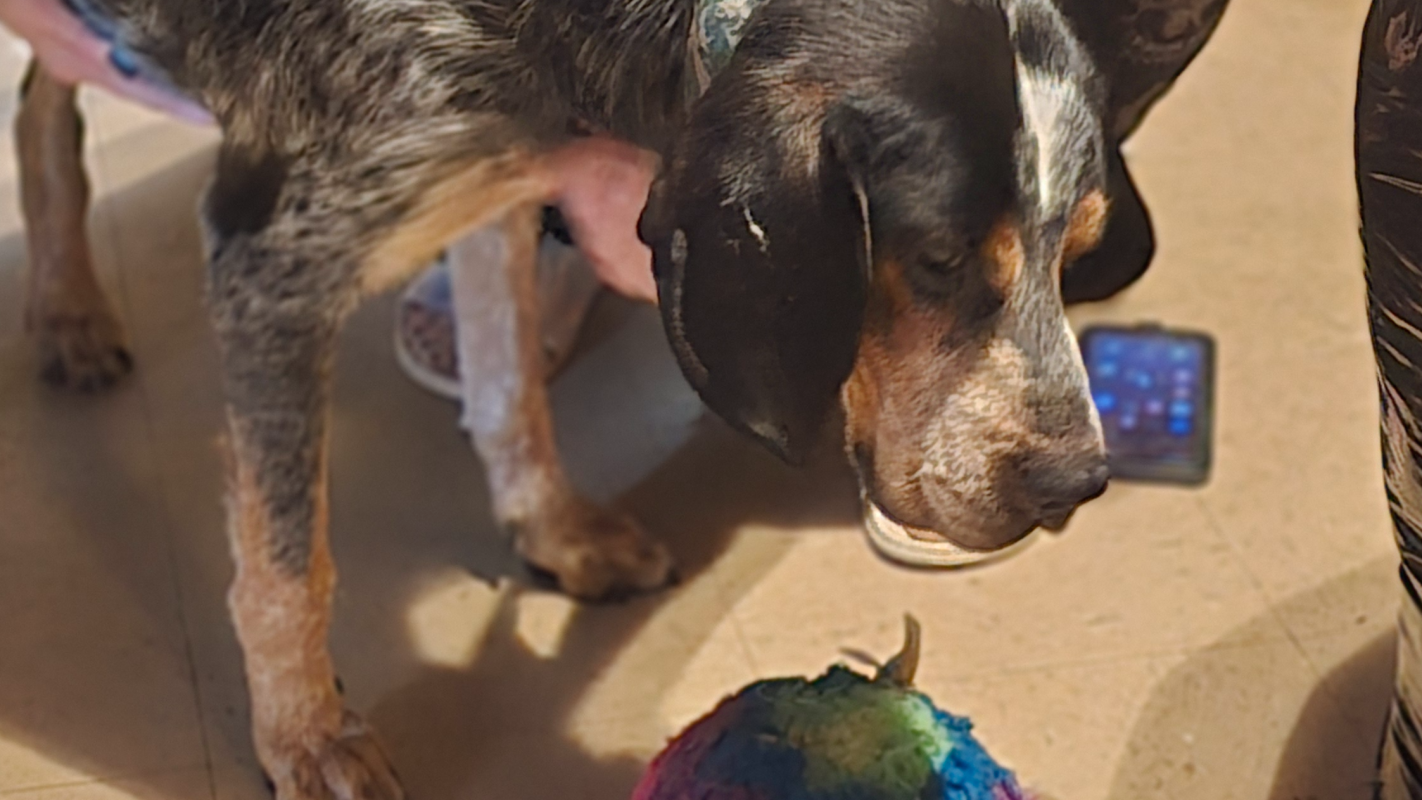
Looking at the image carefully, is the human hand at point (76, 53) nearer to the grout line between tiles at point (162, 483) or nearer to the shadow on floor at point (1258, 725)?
the grout line between tiles at point (162, 483)

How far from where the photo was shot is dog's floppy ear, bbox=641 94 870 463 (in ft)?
2.87

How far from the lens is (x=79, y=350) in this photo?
1.69 m

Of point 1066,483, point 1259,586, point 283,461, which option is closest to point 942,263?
point 1066,483

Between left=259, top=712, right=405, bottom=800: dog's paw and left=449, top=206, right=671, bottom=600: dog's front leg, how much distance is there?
0.95ft

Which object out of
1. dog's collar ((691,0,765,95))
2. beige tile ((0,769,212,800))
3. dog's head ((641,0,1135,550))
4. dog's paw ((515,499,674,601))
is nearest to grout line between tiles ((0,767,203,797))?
beige tile ((0,769,212,800))

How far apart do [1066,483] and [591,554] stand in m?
0.65

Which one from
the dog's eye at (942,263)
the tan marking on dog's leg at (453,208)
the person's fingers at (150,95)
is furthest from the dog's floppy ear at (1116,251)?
the person's fingers at (150,95)

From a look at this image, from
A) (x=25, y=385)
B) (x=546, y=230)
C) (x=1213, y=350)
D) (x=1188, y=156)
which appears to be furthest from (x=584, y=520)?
(x=1188, y=156)

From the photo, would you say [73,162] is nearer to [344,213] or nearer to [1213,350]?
[344,213]

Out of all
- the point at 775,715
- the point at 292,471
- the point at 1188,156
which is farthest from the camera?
the point at 1188,156

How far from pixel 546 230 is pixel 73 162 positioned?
2.32 ft

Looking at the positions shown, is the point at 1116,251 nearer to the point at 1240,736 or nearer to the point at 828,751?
the point at 828,751

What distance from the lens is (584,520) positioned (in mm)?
1543

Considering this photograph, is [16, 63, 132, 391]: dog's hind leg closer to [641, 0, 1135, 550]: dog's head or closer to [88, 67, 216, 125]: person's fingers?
[88, 67, 216, 125]: person's fingers
